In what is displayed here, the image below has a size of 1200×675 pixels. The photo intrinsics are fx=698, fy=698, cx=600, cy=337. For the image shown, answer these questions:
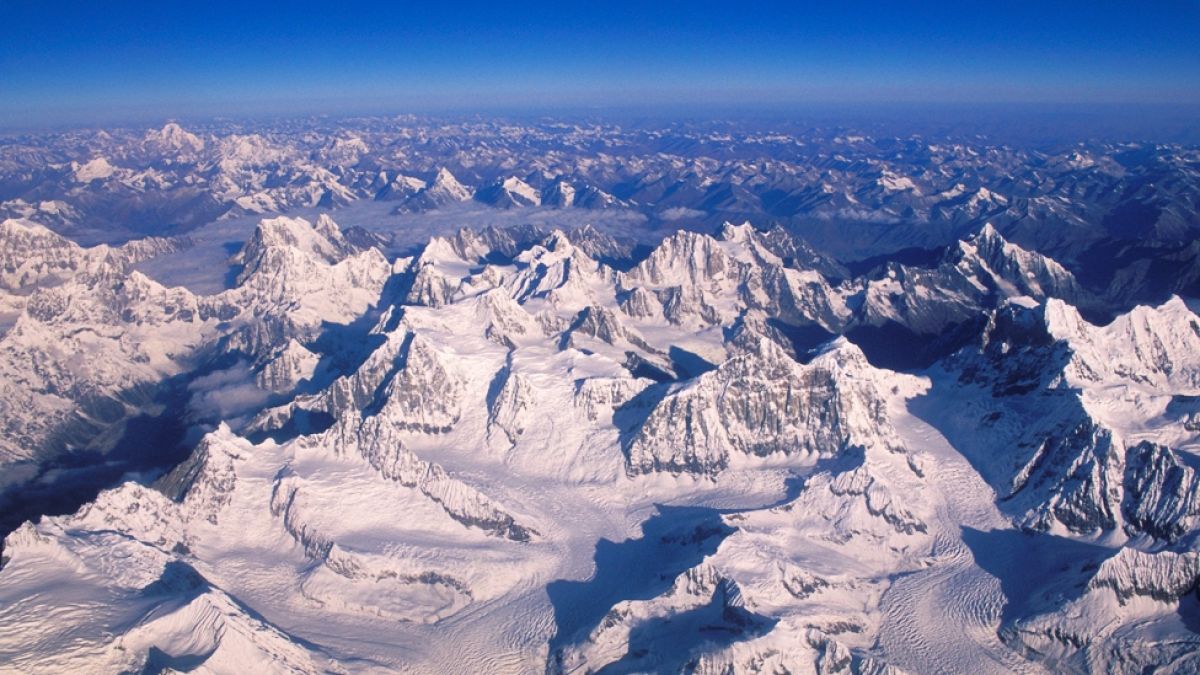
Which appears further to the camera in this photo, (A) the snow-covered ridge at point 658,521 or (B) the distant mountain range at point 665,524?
(A) the snow-covered ridge at point 658,521

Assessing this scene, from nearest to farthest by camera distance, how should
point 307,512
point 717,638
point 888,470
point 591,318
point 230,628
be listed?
1. point 230,628
2. point 717,638
3. point 307,512
4. point 888,470
5. point 591,318

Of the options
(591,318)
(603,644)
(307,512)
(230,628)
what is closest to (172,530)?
(307,512)

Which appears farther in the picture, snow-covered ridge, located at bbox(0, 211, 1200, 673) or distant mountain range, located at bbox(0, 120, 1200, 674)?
snow-covered ridge, located at bbox(0, 211, 1200, 673)

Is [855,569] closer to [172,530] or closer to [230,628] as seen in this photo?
[230,628]

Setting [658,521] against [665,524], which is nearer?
[665,524]

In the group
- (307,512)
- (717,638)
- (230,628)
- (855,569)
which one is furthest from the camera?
(307,512)

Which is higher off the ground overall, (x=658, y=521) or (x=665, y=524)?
(x=665, y=524)

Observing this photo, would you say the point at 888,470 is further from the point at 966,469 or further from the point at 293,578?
the point at 293,578

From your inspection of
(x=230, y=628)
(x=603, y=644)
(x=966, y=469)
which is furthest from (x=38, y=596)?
(x=966, y=469)

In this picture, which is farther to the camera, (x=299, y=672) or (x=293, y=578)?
(x=293, y=578)

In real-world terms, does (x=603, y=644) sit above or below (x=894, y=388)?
below
